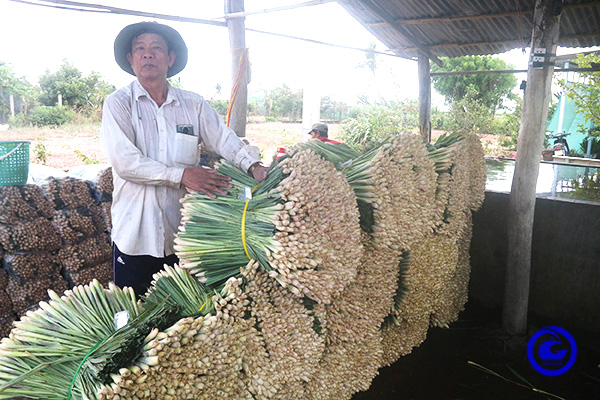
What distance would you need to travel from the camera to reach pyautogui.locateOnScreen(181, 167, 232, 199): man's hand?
179 centimetres

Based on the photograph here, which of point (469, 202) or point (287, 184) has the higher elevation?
point (287, 184)

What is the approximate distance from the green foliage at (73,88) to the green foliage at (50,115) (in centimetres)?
63

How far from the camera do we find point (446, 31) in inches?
200

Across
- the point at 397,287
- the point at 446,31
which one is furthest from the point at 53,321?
the point at 446,31

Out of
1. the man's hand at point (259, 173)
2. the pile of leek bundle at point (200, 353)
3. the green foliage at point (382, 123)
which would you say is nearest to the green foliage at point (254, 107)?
the green foliage at point (382, 123)

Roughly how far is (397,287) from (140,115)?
1.54m

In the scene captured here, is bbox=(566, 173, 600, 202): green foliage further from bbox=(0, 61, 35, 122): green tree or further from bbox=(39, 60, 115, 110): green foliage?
bbox=(0, 61, 35, 122): green tree

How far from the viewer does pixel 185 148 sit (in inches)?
83.3

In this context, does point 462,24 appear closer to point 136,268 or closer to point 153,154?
point 153,154

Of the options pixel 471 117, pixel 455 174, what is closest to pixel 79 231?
pixel 455 174

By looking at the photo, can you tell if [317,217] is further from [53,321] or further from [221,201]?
[53,321]

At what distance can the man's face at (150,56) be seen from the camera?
204cm

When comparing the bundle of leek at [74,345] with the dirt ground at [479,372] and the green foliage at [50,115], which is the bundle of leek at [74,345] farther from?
the green foliage at [50,115]

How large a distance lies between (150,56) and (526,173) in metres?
2.71
